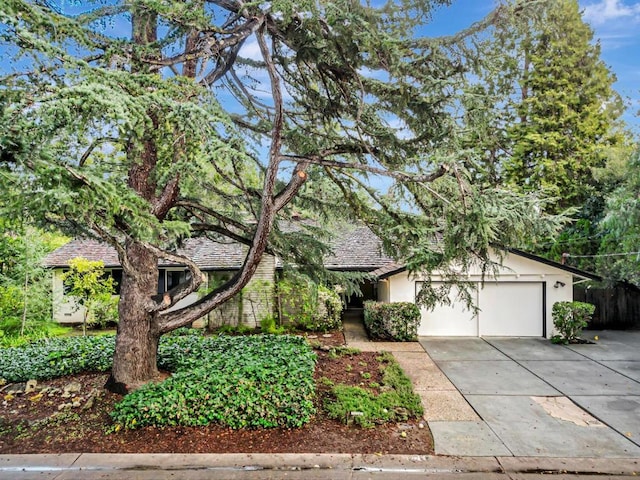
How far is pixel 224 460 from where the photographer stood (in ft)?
16.4

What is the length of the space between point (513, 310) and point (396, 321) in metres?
3.81

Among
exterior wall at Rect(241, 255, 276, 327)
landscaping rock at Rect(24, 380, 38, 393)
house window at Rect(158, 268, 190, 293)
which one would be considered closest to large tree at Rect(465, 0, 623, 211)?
exterior wall at Rect(241, 255, 276, 327)

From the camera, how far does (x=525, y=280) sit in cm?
1230

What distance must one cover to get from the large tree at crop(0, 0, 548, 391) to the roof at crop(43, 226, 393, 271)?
6.14m

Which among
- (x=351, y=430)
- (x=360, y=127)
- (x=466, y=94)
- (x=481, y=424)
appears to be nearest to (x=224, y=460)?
(x=351, y=430)

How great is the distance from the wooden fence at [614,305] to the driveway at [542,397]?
1.84 metres

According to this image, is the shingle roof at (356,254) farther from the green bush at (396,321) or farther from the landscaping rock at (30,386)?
the landscaping rock at (30,386)

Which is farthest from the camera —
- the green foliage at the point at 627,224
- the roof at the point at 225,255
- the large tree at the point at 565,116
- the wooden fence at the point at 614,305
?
the large tree at the point at 565,116

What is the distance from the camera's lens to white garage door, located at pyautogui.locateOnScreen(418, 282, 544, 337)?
12.3 meters

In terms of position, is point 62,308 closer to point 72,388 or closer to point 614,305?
point 72,388

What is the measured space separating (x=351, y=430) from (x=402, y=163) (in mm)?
4126

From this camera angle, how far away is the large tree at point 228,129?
3908mm

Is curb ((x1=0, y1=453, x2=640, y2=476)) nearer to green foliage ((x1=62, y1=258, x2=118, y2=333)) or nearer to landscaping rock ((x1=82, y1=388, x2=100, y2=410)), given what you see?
landscaping rock ((x1=82, y1=388, x2=100, y2=410))

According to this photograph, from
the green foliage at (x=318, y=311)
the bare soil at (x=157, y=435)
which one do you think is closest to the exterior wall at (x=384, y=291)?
the green foliage at (x=318, y=311)
